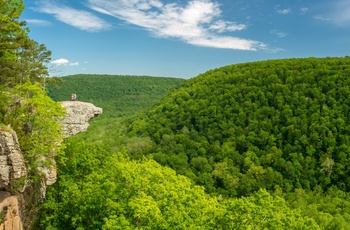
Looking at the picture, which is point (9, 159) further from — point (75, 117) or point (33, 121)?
point (75, 117)

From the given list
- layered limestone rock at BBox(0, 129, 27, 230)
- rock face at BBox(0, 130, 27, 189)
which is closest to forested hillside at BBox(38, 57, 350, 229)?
Answer: layered limestone rock at BBox(0, 129, 27, 230)

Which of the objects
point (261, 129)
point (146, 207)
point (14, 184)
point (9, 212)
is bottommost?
point (261, 129)

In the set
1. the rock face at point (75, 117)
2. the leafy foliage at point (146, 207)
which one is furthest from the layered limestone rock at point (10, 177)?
the rock face at point (75, 117)

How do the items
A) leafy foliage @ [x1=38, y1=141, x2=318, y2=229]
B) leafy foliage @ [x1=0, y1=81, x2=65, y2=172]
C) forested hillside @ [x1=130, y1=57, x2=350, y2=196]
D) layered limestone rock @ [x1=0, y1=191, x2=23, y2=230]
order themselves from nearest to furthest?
layered limestone rock @ [x1=0, y1=191, x2=23, y2=230]
leafy foliage @ [x1=0, y1=81, x2=65, y2=172]
leafy foliage @ [x1=38, y1=141, x2=318, y2=229]
forested hillside @ [x1=130, y1=57, x2=350, y2=196]

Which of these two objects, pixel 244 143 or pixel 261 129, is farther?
pixel 261 129

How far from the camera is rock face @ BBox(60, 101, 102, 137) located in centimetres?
3512

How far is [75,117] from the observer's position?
35469 mm

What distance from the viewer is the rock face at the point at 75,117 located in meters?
35.1

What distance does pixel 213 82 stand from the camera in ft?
448

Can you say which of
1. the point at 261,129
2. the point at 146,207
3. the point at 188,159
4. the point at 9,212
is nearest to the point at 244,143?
the point at 261,129

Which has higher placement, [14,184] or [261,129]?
[14,184]

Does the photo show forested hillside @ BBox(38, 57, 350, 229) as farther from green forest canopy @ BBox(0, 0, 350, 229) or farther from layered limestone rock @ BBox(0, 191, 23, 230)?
layered limestone rock @ BBox(0, 191, 23, 230)

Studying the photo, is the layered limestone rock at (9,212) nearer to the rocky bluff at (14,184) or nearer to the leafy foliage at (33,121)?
the rocky bluff at (14,184)

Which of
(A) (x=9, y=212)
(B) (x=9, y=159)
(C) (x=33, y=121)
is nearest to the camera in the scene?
(B) (x=9, y=159)
